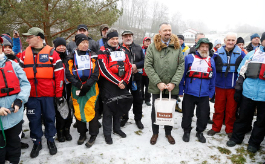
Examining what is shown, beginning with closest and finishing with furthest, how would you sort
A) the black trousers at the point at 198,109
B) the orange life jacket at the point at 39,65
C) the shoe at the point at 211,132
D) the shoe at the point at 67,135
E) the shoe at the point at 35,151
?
the orange life jacket at the point at 39,65 < the shoe at the point at 35,151 < the black trousers at the point at 198,109 < the shoe at the point at 67,135 < the shoe at the point at 211,132

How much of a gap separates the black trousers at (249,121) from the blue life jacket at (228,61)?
2.50 ft

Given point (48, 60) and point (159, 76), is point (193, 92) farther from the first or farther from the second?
point (48, 60)

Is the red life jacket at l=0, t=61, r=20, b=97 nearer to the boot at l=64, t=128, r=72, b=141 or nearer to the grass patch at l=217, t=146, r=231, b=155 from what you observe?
the boot at l=64, t=128, r=72, b=141

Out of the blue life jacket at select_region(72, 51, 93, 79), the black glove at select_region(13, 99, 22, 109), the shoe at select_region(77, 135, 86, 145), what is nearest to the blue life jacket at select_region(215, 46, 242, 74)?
the blue life jacket at select_region(72, 51, 93, 79)

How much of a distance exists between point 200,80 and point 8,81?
3.55 m

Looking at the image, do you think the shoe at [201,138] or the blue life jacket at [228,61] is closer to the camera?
the shoe at [201,138]

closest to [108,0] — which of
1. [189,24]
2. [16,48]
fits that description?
[16,48]

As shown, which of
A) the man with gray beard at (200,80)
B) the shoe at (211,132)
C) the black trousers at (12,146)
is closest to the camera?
the black trousers at (12,146)

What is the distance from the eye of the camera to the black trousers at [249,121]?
3.37m

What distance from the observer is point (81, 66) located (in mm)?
3408

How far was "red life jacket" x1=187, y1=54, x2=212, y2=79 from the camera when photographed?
358 cm

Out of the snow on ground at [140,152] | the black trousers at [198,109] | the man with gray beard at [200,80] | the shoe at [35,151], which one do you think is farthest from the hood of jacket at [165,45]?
the shoe at [35,151]

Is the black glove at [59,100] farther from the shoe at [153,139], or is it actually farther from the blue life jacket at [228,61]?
the blue life jacket at [228,61]

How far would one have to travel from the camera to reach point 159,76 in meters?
3.58
